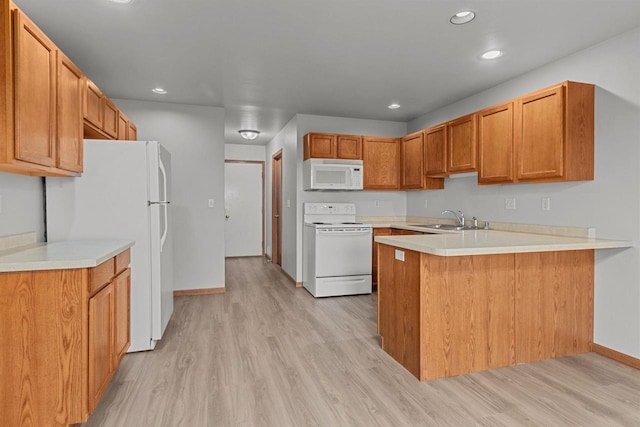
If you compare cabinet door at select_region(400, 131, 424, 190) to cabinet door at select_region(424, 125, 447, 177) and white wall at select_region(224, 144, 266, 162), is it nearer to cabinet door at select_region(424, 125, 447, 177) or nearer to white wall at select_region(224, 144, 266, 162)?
cabinet door at select_region(424, 125, 447, 177)

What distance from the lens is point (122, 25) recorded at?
2561 mm

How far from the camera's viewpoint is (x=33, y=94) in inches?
76.3

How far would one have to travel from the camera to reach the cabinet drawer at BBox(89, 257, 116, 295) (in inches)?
73.5

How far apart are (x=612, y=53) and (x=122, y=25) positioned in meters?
3.66

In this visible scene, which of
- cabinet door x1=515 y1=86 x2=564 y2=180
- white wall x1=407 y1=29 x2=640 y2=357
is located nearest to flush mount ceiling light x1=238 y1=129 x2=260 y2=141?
cabinet door x1=515 y1=86 x2=564 y2=180

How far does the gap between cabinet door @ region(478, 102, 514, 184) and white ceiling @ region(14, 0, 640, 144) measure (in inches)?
16.6

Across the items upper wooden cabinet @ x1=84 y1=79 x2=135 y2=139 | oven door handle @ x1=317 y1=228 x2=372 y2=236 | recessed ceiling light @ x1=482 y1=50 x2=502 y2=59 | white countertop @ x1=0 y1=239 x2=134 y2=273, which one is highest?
recessed ceiling light @ x1=482 y1=50 x2=502 y2=59

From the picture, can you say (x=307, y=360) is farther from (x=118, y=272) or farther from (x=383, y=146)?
(x=383, y=146)

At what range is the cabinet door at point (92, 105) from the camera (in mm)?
2814

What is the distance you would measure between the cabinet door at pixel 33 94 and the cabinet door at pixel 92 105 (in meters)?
0.64

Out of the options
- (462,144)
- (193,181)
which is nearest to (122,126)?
(193,181)

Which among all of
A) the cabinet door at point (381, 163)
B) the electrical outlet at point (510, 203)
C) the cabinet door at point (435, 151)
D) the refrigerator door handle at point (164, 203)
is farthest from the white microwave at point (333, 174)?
the refrigerator door handle at point (164, 203)

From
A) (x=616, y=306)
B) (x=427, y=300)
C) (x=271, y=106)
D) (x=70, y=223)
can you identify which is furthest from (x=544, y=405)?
(x=271, y=106)

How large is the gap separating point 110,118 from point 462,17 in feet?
10.4
